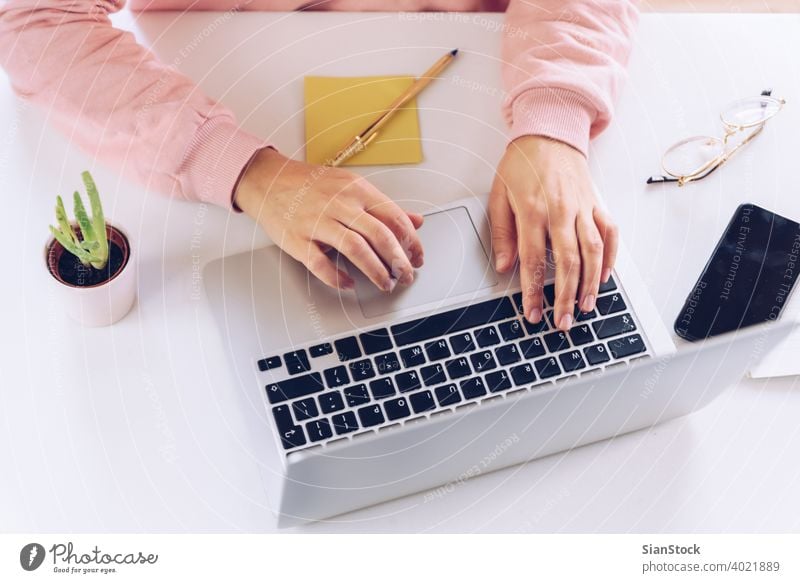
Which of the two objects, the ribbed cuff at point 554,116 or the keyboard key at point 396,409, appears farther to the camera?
the ribbed cuff at point 554,116

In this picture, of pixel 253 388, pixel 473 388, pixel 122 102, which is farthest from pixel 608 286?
pixel 122 102

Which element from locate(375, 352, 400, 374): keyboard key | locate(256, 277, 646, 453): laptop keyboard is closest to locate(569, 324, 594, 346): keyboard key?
locate(256, 277, 646, 453): laptop keyboard

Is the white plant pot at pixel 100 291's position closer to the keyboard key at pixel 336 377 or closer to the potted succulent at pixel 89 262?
the potted succulent at pixel 89 262

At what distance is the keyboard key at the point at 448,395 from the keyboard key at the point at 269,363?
9 centimetres

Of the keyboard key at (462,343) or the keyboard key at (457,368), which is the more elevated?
the keyboard key at (462,343)

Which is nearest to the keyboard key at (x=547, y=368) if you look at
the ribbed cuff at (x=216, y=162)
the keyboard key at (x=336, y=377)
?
the keyboard key at (x=336, y=377)

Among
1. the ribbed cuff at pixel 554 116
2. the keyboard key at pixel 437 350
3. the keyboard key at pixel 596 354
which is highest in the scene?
the ribbed cuff at pixel 554 116

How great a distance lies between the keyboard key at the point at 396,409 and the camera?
15.6 inches

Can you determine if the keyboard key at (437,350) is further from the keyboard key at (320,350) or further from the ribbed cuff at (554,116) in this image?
the ribbed cuff at (554,116)

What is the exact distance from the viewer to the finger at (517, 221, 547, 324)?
17.2 inches

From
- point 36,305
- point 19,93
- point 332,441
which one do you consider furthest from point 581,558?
point 19,93

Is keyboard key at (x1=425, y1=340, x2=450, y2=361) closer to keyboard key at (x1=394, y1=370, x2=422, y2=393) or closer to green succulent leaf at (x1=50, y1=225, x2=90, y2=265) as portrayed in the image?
keyboard key at (x1=394, y1=370, x2=422, y2=393)

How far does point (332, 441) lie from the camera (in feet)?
1.27

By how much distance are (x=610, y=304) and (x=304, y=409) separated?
0.62 ft
